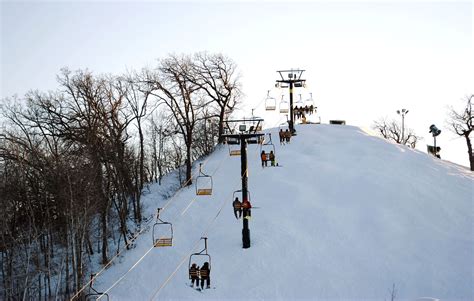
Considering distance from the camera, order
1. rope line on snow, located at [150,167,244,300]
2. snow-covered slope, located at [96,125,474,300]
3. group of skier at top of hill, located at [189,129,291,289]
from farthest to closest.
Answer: rope line on snow, located at [150,167,244,300], snow-covered slope, located at [96,125,474,300], group of skier at top of hill, located at [189,129,291,289]

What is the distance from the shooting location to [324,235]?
107 ft

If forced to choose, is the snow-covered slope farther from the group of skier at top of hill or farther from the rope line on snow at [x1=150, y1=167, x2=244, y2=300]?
the group of skier at top of hill

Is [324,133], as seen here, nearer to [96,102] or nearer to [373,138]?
[373,138]

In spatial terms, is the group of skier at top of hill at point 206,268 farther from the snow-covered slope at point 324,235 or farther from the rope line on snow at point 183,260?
the snow-covered slope at point 324,235

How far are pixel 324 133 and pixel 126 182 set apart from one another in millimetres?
19134

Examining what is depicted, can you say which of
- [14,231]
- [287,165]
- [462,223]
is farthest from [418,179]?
[14,231]

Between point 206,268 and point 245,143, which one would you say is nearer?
point 206,268

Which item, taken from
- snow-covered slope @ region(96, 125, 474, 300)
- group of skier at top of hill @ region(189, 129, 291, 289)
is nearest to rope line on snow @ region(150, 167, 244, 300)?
snow-covered slope @ region(96, 125, 474, 300)

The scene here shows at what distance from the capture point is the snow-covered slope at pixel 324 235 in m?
28.4

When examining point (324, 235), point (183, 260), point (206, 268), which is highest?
point (206, 268)

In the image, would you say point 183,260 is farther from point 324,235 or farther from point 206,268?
point 206,268

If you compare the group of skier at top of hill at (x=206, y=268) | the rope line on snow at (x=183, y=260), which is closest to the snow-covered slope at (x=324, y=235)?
the rope line on snow at (x=183, y=260)

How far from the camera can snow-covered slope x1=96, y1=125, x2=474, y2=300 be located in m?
28.4

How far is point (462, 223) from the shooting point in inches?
1326
